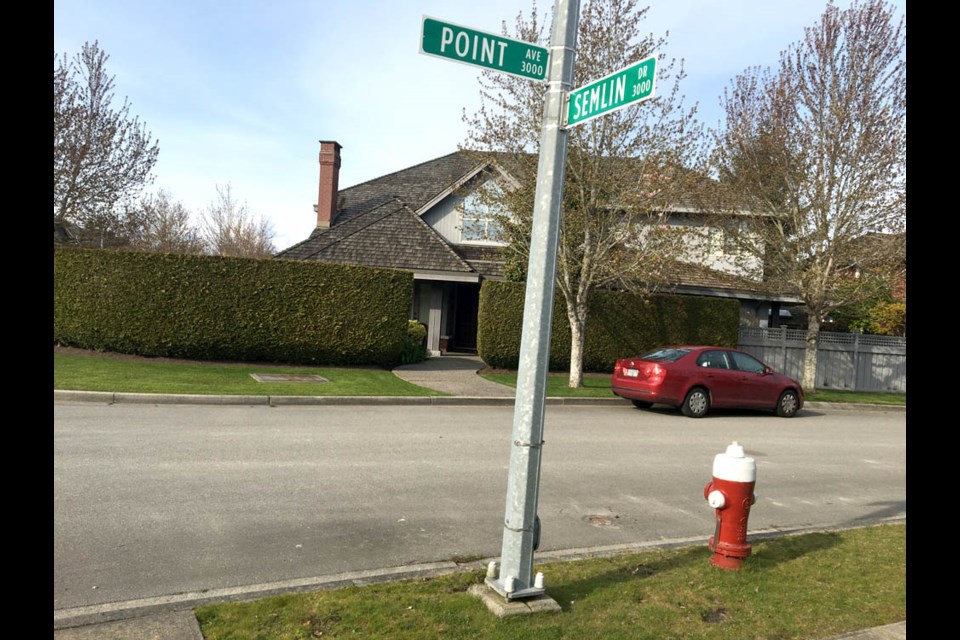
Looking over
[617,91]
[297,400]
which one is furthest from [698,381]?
[617,91]

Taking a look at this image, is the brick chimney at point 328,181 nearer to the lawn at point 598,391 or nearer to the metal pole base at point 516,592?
the lawn at point 598,391

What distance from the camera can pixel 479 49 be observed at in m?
4.10

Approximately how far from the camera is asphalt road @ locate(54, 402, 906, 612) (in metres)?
4.84

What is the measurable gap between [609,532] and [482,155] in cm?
1239

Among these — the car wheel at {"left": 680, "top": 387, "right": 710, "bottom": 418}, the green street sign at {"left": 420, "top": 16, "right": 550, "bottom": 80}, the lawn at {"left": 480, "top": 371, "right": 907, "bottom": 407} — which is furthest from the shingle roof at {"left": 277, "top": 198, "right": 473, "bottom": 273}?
the green street sign at {"left": 420, "top": 16, "right": 550, "bottom": 80}

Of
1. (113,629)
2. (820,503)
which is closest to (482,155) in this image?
(820,503)

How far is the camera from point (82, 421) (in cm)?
952

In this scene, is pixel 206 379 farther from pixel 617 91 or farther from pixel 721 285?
pixel 721 285

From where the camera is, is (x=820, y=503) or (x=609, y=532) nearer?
(x=609, y=532)

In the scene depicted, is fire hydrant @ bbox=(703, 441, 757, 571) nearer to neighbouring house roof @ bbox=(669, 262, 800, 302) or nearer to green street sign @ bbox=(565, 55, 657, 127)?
green street sign @ bbox=(565, 55, 657, 127)

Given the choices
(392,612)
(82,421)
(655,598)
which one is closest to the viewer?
(392,612)

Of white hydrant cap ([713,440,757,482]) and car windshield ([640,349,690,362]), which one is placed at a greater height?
car windshield ([640,349,690,362])
